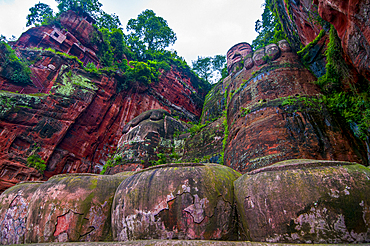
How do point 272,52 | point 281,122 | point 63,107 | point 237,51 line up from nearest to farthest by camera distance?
point 281,122
point 272,52
point 63,107
point 237,51

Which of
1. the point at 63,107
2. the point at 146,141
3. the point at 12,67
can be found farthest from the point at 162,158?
the point at 12,67

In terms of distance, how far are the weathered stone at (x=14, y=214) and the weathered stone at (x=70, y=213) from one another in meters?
0.43

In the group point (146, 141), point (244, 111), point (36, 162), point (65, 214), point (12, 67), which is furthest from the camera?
point (12, 67)

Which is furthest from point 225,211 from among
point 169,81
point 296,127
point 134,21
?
point 134,21

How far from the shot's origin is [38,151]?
11.8 meters

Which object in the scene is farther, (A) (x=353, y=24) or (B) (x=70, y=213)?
(A) (x=353, y=24)

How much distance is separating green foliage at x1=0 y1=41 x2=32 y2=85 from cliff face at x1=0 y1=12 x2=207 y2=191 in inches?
16.1

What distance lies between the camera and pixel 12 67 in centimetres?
1274

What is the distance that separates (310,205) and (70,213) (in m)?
3.18

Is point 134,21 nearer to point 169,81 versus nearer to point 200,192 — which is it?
point 169,81

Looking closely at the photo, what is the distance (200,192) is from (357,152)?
5.97m

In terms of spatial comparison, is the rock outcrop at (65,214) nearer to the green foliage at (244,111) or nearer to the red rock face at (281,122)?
the red rock face at (281,122)

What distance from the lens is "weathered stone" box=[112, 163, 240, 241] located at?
98.8 inches

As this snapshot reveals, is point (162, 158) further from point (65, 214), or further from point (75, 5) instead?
point (75, 5)
